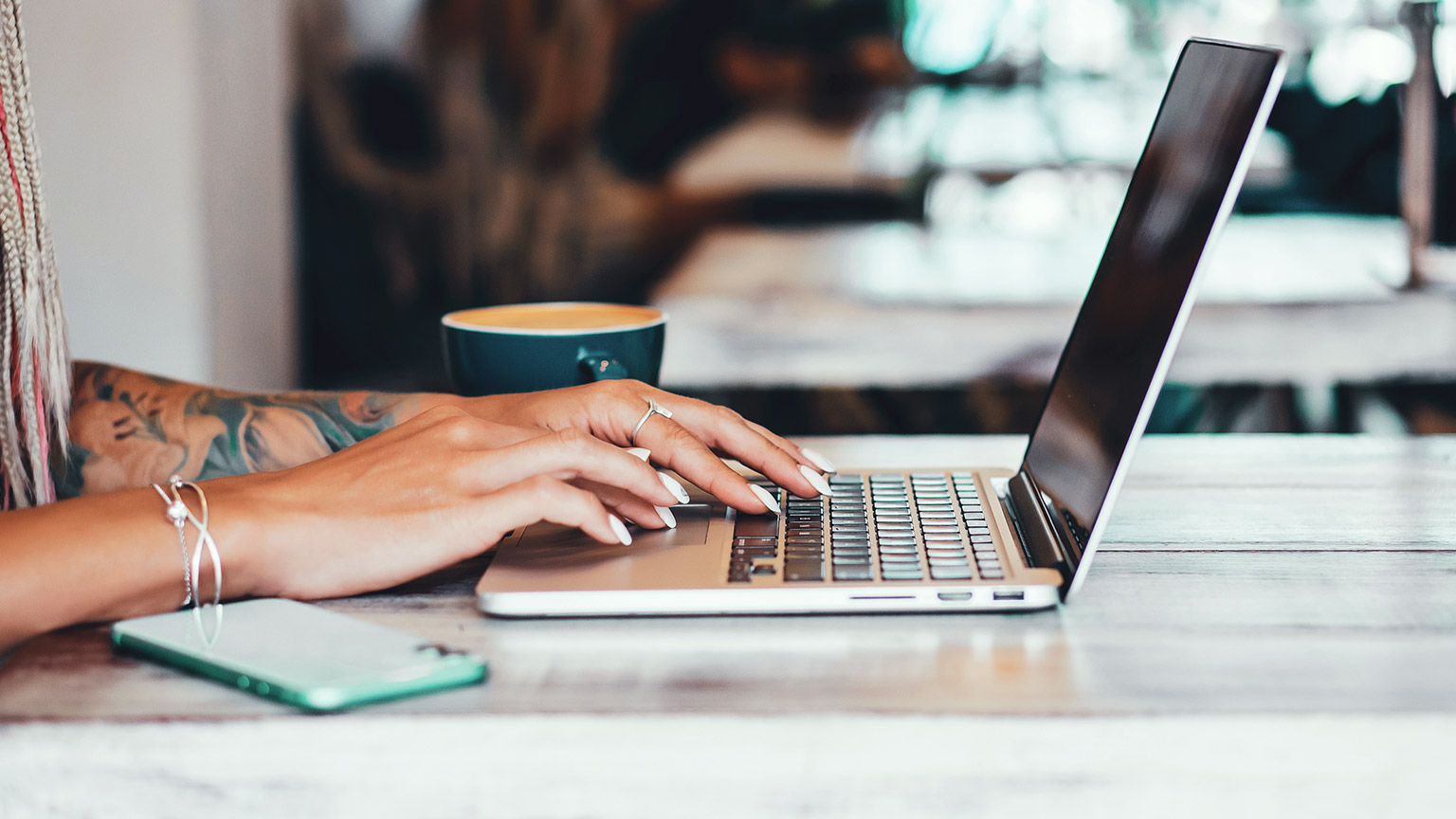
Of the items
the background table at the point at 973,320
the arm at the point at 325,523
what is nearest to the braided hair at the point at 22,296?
the arm at the point at 325,523

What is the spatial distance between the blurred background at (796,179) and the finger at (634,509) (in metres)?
1.28

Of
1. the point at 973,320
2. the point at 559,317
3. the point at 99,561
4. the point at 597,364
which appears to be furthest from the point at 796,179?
the point at 99,561

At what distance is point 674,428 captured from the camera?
742mm

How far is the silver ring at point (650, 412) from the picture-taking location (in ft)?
2.49

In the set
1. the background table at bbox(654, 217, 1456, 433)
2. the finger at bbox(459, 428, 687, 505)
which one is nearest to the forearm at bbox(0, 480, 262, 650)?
the finger at bbox(459, 428, 687, 505)

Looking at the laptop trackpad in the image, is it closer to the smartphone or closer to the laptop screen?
the smartphone

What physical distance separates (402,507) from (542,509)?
3.0 inches

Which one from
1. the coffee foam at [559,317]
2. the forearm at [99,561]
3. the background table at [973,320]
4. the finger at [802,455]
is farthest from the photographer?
the background table at [973,320]

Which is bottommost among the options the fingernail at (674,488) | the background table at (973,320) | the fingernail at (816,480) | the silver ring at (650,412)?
the background table at (973,320)

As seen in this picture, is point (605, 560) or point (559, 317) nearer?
point (605, 560)

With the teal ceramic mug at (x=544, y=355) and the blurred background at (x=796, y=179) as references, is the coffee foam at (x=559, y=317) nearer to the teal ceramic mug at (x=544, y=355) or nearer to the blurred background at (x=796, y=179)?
the teal ceramic mug at (x=544, y=355)

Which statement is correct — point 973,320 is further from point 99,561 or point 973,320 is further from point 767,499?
point 99,561

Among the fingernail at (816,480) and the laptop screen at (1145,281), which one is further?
the fingernail at (816,480)

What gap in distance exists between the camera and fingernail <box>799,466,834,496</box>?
0.76m
